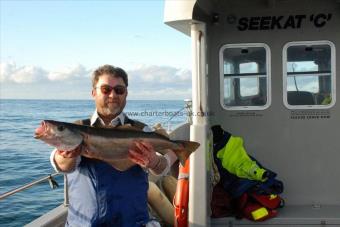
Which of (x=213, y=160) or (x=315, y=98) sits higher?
(x=315, y=98)

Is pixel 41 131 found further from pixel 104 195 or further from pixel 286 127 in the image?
pixel 286 127

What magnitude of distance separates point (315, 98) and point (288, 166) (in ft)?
3.46

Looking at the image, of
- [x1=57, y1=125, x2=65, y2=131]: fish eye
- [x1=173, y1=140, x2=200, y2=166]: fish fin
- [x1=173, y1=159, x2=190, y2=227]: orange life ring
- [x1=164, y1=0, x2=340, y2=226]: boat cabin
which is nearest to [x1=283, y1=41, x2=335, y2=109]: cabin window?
[x1=164, y1=0, x2=340, y2=226]: boat cabin

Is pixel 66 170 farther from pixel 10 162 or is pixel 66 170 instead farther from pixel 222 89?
pixel 10 162

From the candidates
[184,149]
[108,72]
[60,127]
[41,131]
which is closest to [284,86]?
[184,149]

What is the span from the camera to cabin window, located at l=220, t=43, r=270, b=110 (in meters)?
6.93

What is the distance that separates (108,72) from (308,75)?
13.7 ft

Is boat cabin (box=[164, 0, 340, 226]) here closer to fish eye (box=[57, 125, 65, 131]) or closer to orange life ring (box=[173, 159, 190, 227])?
orange life ring (box=[173, 159, 190, 227])

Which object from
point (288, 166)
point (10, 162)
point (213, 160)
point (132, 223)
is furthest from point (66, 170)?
point (10, 162)

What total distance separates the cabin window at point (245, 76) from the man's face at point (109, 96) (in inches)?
147

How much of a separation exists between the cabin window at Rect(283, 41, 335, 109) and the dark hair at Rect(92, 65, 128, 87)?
3.93 metres

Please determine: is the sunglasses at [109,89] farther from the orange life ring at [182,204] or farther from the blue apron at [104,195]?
the orange life ring at [182,204]

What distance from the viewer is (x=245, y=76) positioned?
6938mm

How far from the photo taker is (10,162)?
853 inches
